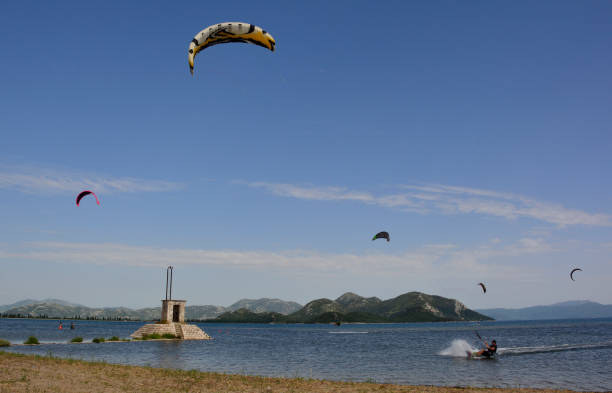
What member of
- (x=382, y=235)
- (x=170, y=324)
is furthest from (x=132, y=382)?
(x=170, y=324)

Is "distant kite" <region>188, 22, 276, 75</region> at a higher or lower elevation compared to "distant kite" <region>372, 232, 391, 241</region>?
higher

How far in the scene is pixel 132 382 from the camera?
63.2ft

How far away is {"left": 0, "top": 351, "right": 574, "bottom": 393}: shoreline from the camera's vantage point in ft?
56.9

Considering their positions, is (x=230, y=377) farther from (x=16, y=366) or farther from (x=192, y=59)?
(x=192, y=59)

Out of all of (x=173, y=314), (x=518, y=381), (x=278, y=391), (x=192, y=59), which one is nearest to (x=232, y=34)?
(x=192, y=59)

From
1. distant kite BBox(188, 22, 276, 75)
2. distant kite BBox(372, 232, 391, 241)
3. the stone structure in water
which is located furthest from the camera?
the stone structure in water

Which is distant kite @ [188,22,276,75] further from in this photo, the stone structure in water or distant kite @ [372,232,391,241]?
the stone structure in water

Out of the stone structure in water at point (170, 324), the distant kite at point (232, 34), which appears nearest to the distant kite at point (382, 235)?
the distant kite at point (232, 34)

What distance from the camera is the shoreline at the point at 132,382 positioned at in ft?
56.9

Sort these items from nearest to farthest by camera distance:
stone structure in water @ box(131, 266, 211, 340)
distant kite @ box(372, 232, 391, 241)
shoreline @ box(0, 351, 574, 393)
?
shoreline @ box(0, 351, 574, 393)
distant kite @ box(372, 232, 391, 241)
stone structure in water @ box(131, 266, 211, 340)

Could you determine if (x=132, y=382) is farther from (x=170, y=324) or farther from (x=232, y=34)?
(x=170, y=324)

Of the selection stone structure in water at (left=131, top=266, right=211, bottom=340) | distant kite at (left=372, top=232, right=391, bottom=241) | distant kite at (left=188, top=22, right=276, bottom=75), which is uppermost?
distant kite at (left=188, top=22, right=276, bottom=75)

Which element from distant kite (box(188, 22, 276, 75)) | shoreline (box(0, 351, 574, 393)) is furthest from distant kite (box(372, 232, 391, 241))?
distant kite (box(188, 22, 276, 75))

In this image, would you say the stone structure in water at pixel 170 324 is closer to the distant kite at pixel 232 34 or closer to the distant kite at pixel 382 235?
the distant kite at pixel 382 235
